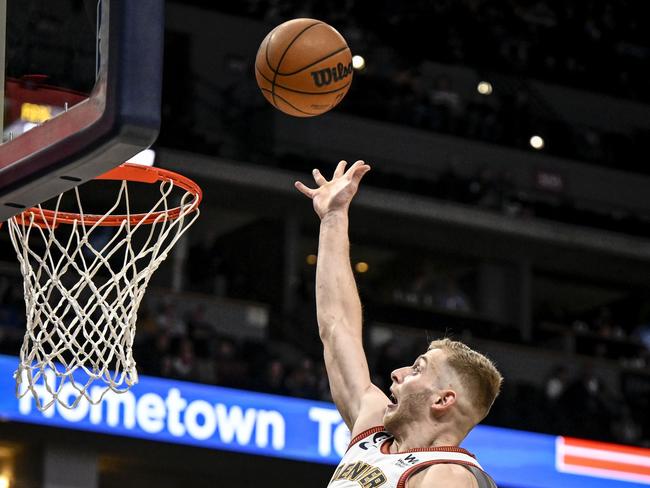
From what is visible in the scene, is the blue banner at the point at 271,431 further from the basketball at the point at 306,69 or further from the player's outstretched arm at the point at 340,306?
the player's outstretched arm at the point at 340,306

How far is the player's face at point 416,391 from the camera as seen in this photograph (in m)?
3.52

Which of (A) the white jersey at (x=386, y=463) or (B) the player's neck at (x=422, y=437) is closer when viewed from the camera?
(A) the white jersey at (x=386, y=463)

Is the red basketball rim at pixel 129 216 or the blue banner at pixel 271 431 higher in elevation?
the blue banner at pixel 271 431

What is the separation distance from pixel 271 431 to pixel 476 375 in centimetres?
780

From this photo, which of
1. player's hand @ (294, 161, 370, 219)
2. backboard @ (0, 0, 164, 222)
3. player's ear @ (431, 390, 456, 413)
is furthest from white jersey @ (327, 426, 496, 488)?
backboard @ (0, 0, 164, 222)

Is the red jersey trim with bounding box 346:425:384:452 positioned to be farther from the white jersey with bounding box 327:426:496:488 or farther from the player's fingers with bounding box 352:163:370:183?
the player's fingers with bounding box 352:163:370:183

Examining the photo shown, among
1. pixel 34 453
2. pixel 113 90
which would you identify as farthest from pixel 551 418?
pixel 113 90

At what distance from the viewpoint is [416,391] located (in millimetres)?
3533

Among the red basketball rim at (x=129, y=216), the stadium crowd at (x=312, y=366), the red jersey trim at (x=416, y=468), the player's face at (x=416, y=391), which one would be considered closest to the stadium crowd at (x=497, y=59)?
the stadium crowd at (x=312, y=366)

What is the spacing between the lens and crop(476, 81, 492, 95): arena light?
655 inches

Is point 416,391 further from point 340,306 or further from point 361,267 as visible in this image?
point 361,267

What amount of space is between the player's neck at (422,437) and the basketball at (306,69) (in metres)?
1.37

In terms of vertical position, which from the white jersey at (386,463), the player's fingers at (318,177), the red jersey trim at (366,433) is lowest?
the white jersey at (386,463)

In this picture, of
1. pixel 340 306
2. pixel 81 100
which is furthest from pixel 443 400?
pixel 81 100
